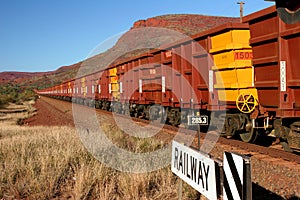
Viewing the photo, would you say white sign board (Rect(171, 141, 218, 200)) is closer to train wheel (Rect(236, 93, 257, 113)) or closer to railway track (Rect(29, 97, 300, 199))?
railway track (Rect(29, 97, 300, 199))

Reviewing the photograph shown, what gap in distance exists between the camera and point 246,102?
10508 millimetres

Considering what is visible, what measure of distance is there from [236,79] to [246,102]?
2.44ft

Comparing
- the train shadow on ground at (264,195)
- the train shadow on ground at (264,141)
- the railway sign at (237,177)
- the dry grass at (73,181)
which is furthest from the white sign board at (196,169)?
the train shadow on ground at (264,141)

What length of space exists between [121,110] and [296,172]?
18.9 metres

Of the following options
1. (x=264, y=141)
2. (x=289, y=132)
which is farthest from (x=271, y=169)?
(x=264, y=141)

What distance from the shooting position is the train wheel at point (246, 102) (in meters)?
10.5

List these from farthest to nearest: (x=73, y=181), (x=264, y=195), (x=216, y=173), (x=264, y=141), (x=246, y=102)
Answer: (x=264, y=141) < (x=246, y=102) < (x=73, y=181) < (x=264, y=195) < (x=216, y=173)

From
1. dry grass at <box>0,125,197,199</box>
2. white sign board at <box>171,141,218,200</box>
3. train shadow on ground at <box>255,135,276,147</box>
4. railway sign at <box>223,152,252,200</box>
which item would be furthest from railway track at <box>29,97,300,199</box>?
railway sign at <box>223,152,252,200</box>

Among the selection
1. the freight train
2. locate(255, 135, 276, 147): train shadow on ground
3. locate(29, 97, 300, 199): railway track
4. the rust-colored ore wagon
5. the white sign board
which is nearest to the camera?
the white sign board

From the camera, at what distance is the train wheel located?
34.4 ft

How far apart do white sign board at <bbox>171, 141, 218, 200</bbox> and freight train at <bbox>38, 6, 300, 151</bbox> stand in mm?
1124

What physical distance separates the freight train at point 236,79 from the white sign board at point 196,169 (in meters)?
1.12

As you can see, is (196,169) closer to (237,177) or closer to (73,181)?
(237,177)

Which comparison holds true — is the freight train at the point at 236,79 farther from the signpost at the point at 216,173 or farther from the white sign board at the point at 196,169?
the signpost at the point at 216,173
